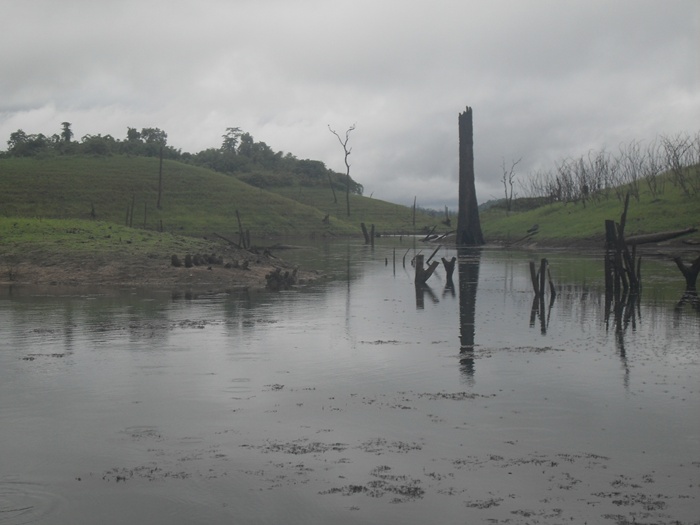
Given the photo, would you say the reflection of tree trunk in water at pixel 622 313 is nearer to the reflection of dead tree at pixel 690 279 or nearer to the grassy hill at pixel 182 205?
the reflection of dead tree at pixel 690 279

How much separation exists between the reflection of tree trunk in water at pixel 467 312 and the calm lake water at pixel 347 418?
0.35 ft

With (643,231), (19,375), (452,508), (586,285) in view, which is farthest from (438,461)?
(643,231)

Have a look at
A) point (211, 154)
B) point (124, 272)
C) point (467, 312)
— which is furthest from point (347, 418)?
point (211, 154)

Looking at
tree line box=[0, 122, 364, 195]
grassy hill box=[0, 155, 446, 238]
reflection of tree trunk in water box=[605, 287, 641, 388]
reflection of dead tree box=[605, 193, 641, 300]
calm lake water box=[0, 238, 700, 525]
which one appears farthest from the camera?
tree line box=[0, 122, 364, 195]

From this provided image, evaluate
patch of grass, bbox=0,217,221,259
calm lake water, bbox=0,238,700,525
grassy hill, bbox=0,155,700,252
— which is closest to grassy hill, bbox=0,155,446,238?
grassy hill, bbox=0,155,700,252

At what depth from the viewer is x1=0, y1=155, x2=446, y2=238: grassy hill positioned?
9256cm

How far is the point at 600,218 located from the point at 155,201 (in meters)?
58.6

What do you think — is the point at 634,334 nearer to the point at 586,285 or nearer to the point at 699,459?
the point at 699,459

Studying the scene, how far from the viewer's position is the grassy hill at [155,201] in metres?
92.6

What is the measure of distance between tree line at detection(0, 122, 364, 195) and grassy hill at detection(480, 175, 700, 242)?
170 ft

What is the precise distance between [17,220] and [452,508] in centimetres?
3691

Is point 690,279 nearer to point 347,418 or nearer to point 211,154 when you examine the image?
point 347,418

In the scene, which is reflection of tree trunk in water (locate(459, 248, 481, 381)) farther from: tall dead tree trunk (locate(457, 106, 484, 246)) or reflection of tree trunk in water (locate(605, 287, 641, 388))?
tall dead tree trunk (locate(457, 106, 484, 246))

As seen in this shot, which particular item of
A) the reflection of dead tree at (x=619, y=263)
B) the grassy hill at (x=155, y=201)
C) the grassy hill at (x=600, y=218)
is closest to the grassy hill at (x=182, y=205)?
the grassy hill at (x=155, y=201)
